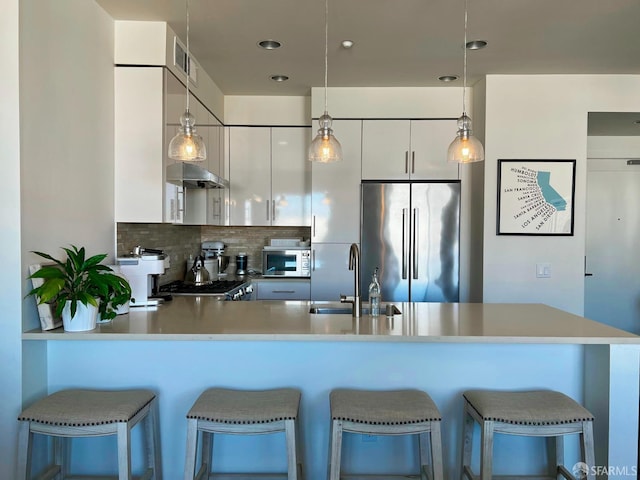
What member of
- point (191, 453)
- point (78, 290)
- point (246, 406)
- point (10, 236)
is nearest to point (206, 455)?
point (191, 453)

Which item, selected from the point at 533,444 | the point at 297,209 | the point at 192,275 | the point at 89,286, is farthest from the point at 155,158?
the point at 533,444

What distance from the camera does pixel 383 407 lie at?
1.71 metres

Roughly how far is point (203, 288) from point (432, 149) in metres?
2.37

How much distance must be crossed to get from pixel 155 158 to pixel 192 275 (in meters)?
1.47

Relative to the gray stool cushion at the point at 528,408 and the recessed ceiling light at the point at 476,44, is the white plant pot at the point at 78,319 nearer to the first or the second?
the gray stool cushion at the point at 528,408

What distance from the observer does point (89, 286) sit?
1965 millimetres

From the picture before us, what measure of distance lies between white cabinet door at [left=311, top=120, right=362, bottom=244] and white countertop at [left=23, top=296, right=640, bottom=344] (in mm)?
1519

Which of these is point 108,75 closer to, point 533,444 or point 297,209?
point 297,209

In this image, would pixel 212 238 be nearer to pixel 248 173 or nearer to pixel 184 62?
pixel 248 173

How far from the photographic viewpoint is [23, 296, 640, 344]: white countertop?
1.84 metres

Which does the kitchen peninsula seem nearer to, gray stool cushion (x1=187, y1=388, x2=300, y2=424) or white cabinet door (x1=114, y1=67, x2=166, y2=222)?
gray stool cushion (x1=187, y1=388, x2=300, y2=424)

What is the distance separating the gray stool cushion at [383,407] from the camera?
1.65 metres

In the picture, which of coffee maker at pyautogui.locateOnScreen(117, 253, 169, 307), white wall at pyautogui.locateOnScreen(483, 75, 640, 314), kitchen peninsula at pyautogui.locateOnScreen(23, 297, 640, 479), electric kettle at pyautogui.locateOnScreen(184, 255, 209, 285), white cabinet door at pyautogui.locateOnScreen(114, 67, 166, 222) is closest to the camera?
kitchen peninsula at pyautogui.locateOnScreen(23, 297, 640, 479)

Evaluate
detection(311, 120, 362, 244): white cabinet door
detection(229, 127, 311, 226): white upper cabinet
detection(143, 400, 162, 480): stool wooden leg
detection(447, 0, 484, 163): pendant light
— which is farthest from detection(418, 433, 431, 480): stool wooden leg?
detection(229, 127, 311, 226): white upper cabinet
